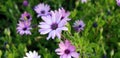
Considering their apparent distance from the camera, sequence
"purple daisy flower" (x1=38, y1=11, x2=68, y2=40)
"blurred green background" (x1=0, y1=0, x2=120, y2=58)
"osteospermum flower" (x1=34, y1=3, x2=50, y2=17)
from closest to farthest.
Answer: "purple daisy flower" (x1=38, y1=11, x2=68, y2=40) < "blurred green background" (x1=0, y1=0, x2=120, y2=58) < "osteospermum flower" (x1=34, y1=3, x2=50, y2=17)

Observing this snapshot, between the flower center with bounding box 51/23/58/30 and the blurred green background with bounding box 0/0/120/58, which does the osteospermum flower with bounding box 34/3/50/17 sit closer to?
the blurred green background with bounding box 0/0/120/58

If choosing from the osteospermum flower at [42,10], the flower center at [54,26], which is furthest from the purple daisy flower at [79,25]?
the flower center at [54,26]

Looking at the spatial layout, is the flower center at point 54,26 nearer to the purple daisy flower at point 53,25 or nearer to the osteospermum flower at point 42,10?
the purple daisy flower at point 53,25

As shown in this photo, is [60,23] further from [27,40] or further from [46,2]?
[46,2]

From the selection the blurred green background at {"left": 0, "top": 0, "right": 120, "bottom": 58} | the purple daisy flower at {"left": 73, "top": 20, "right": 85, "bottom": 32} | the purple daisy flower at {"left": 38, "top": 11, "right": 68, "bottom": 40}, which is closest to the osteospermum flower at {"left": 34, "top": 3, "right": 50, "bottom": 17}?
the blurred green background at {"left": 0, "top": 0, "right": 120, "bottom": 58}

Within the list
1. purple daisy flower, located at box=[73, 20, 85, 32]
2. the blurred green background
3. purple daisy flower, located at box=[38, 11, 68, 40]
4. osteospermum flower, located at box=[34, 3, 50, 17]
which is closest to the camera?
purple daisy flower, located at box=[38, 11, 68, 40]

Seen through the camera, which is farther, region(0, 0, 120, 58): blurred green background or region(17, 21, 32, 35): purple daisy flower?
region(17, 21, 32, 35): purple daisy flower

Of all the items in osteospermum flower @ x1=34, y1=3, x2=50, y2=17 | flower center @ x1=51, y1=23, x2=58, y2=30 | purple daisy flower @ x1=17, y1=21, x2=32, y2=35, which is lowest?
flower center @ x1=51, y1=23, x2=58, y2=30

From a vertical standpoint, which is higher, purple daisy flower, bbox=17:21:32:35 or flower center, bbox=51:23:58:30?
purple daisy flower, bbox=17:21:32:35

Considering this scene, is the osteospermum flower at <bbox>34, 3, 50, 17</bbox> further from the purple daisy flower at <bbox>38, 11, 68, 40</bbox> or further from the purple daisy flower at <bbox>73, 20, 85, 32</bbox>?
the purple daisy flower at <bbox>38, 11, 68, 40</bbox>
